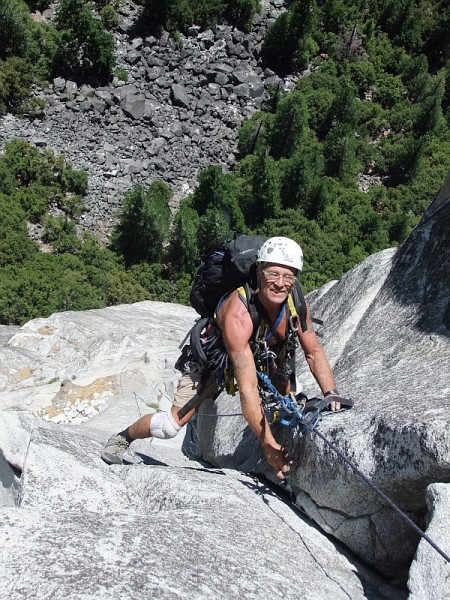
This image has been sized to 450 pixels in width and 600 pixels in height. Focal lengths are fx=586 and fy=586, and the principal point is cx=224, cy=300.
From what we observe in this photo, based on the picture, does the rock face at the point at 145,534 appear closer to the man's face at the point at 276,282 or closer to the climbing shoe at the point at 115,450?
the climbing shoe at the point at 115,450

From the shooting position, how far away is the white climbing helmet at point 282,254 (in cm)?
459

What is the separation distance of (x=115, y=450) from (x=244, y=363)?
6.05 feet

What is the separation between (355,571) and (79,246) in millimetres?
34327

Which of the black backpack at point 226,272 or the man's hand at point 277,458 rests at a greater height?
the black backpack at point 226,272

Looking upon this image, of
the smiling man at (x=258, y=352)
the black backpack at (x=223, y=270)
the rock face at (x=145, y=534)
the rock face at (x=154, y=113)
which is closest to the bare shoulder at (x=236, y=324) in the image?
the smiling man at (x=258, y=352)

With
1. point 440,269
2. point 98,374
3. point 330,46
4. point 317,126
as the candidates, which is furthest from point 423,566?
point 330,46

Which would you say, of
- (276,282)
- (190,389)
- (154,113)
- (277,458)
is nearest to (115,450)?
(190,389)

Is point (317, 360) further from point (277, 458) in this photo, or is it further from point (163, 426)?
point (163, 426)

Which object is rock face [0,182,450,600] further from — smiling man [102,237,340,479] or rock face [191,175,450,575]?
smiling man [102,237,340,479]

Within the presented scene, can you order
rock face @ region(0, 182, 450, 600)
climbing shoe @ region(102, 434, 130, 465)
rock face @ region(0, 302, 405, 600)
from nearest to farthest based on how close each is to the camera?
rock face @ region(0, 302, 405, 600) → rock face @ region(0, 182, 450, 600) → climbing shoe @ region(102, 434, 130, 465)

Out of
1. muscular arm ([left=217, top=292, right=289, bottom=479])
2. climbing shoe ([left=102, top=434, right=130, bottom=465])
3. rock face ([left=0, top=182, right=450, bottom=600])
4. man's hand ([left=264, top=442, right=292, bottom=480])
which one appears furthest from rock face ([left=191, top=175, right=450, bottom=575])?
climbing shoe ([left=102, top=434, right=130, bottom=465])

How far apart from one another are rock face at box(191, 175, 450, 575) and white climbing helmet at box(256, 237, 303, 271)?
4.37 ft

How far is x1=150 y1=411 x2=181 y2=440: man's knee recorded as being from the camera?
5.54 m

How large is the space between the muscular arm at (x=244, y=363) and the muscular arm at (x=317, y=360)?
2.24 feet
